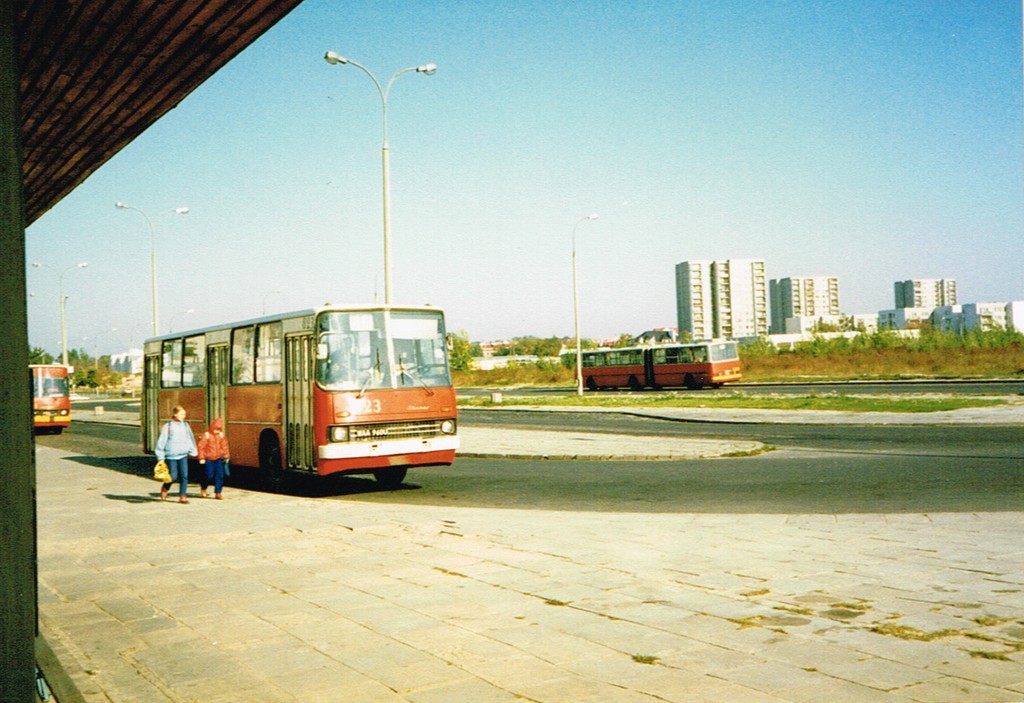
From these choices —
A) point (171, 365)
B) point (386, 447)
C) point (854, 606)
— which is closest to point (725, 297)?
point (171, 365)

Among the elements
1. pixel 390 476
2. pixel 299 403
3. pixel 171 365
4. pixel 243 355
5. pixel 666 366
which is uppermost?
pixel 243 355

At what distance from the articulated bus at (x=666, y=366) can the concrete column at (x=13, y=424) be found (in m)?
52.1

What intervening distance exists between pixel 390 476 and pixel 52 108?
10.6m

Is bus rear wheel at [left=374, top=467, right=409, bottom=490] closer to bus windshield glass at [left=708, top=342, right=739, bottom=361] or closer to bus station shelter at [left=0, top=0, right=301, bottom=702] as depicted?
bus station shelter at [left=0, top=0, right=301, bottom=702]

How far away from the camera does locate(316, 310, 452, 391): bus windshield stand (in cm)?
1391

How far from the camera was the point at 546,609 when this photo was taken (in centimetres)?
647

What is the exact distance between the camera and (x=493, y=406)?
4259 centimetres

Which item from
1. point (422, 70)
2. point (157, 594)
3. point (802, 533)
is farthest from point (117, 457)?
point (802, 533)

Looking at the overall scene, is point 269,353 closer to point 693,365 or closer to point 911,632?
point 911,632

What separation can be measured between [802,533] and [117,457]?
20.0 m

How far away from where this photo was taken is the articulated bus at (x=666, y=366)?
54031 mm

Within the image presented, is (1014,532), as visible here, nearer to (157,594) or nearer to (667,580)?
(667,580)

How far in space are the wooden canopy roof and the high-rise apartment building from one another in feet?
540

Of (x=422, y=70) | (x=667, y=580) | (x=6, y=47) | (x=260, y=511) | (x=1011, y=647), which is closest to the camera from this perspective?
(x=6, y=47)
